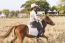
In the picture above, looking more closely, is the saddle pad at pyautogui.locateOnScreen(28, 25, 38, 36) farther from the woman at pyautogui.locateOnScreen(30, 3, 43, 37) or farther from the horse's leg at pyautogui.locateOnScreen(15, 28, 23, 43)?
the horse's leg at pyautogui.locateOnScreen(15, 28, 23, 43)

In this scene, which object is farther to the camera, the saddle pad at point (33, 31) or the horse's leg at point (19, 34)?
the saddle pad at point (33, 31)

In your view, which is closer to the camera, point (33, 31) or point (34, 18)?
point (34, 18)

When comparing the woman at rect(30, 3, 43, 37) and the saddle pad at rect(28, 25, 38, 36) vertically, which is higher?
the woman at rect(30, 3, 43, 37)

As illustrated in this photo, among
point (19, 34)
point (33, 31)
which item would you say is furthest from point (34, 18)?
point (19, 34)

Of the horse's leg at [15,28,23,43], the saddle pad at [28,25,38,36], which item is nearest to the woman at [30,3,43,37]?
the saddle pad at [28,25,38,36]

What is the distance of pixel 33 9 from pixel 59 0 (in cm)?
6770

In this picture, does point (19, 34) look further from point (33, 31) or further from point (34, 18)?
point (34, 18)

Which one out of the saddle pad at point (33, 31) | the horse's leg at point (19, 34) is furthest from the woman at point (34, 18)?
the horse's leg at point (19, 34)

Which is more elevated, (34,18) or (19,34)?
(34,18)

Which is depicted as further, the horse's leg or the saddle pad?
the saddle pad

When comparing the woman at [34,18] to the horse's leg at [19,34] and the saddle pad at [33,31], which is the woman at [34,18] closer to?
the saddle pad at [33,31]

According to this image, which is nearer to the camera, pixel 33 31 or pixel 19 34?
pixel 19 34

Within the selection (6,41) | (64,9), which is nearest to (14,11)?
(64,9)

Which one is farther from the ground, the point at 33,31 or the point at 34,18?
the point at 34,18
